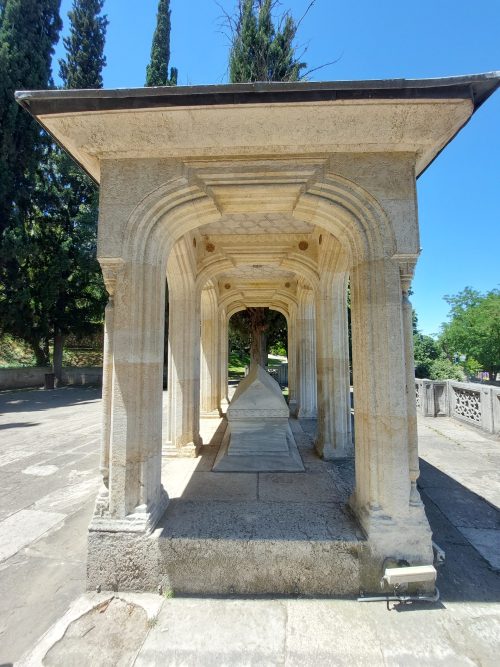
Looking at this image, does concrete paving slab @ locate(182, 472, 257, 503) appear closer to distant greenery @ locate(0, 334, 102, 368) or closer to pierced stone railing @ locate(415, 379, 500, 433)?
pierced stone railing @ locate(415, 379, 500, 433)

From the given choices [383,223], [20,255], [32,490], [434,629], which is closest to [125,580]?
[434,629]

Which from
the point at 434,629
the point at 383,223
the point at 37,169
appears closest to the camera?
the point at 434,629

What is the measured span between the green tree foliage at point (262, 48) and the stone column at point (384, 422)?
592 cm

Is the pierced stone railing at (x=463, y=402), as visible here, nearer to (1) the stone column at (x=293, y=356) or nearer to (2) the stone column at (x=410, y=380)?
(1) the stone column at (x=293, y=356)

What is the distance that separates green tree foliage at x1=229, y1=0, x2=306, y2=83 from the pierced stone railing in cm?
850

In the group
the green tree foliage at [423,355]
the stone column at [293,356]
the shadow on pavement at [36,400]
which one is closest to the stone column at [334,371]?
the stone column at [293,356]

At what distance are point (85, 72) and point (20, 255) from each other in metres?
12.9

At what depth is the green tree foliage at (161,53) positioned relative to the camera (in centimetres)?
1975

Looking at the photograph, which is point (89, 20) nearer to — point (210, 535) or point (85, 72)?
point (85, 72)

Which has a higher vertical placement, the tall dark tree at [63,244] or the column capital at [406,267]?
the tall dark tree at [63,244]

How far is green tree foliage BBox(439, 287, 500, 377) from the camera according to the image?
29.0 meters

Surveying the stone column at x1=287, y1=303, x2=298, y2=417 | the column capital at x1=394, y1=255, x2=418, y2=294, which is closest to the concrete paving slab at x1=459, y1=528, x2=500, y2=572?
the column capital at x1=394, y1=255, x2=418, y2=294

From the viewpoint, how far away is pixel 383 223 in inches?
106

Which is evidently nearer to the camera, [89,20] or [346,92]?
[346,92]
